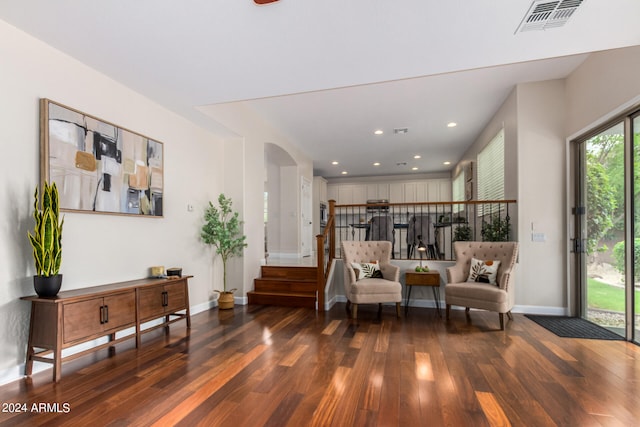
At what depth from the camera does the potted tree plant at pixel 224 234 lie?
469cm

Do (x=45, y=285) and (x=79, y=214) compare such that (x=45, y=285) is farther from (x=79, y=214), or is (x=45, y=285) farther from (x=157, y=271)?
(x=157, y=271)

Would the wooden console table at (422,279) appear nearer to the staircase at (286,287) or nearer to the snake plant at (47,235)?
the staircase at (286,287)

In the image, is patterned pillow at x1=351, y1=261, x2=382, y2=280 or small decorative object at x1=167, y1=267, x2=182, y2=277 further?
patterned pillow at x1=351, y1=261, x2=382, y2=280

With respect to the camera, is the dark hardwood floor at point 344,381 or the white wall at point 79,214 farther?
the white wall at point 79,214

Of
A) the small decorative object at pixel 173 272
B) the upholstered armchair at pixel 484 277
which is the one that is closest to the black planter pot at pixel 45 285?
the small decorative object at pixel 173 272

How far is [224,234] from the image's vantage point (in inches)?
185

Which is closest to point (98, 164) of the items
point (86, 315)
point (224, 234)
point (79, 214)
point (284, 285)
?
point (79, 214)

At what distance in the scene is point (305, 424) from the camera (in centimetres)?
187

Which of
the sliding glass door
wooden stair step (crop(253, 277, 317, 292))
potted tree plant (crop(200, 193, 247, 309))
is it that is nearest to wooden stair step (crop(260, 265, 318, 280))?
wooden stair step (crop(253, 277, 317, 292))

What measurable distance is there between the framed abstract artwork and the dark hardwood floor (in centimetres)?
146

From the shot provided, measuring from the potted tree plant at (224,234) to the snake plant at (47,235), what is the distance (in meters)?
2.15

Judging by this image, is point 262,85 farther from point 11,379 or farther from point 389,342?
point 11,379

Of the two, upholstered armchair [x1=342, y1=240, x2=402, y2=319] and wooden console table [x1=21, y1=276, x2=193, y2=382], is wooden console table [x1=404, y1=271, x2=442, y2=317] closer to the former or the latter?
upholstered armchair [x1=342, y1=240, x2=402, y2=319]

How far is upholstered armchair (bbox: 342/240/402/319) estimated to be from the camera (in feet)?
14.1
